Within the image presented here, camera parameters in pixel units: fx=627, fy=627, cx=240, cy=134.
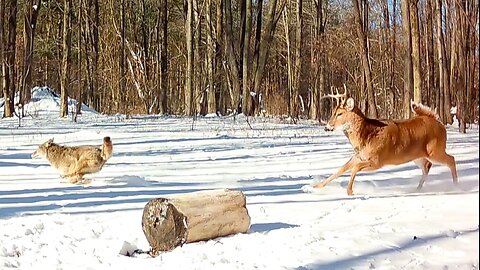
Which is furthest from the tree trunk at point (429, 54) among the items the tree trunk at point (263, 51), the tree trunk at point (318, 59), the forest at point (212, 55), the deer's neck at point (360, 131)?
the deer's neck at point (360, 131)

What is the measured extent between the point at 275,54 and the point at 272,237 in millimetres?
43207

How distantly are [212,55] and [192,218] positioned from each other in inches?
1011

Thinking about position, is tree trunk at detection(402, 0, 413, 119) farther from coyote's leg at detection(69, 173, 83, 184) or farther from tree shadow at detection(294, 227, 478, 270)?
tree shadow at detection(294, 227, 478, 270)

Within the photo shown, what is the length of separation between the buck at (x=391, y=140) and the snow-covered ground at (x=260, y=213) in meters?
0.28

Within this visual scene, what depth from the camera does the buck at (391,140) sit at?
7.85 meters

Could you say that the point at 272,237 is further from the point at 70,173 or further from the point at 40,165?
the point at 40,165

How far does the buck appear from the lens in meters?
7.85

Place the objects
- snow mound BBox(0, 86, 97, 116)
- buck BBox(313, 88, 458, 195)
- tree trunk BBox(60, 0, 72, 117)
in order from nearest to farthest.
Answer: buck BBox(313, 88, 458, 195) < tree trunk BBox(60, 0, 72, 117) < snow mound BBox(0, 86, 97, 116)

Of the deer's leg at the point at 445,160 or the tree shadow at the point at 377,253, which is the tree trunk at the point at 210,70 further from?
the tree shadow at the point at 377,253

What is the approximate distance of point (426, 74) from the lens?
26.3 metres

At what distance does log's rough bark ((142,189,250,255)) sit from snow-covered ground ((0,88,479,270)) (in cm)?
12

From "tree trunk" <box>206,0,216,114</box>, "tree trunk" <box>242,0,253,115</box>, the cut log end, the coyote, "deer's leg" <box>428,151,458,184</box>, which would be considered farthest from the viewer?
"tree trunk" <box>206,0,216,114</box>

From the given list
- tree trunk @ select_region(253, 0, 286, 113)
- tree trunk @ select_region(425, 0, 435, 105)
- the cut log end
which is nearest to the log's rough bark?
the cut log end

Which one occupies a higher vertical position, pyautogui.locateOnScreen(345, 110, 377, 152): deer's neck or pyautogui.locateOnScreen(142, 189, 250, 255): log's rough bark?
pyautogui.locateOnScreen(345, 110, 377, 152): deer's neck
